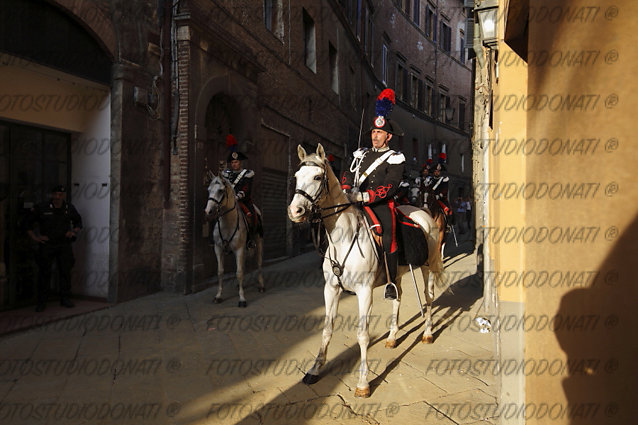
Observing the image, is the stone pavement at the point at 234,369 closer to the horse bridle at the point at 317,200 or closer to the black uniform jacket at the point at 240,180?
the horse bridle at the point at 317,200

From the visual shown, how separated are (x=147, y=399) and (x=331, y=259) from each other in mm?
2068

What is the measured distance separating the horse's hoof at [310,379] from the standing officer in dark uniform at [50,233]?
15.8 ft

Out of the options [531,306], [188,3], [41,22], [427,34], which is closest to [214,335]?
[531,306]

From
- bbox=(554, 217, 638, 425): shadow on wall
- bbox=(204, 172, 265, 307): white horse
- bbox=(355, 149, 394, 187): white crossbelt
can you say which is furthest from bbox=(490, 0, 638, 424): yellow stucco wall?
bbox=(204, 172, 265, 307): white horse

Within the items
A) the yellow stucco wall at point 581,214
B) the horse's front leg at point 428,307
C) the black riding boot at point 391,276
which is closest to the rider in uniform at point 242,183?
the horse's front leg at point 428,307

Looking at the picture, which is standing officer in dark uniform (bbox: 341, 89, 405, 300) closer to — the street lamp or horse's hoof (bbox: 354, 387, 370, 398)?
horse's hoof (bbox: 354, 387, 370, 398)

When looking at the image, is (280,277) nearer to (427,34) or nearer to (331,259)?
(331,259)

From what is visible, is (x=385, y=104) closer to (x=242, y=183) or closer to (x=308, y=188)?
(x=308, y=188)

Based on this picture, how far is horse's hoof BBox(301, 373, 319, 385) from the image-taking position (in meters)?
4.14

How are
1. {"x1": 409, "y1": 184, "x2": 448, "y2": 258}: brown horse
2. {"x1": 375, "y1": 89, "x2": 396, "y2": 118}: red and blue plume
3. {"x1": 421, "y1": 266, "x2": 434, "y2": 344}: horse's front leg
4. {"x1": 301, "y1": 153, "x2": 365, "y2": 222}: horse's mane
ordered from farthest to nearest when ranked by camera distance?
{"x1": 409, "y1": 184, "x2": 448, "y2": 258}: brown horse < {"x1": 421, "y1": 266, "x2": 434, "y2": 344}: horse's front leg < {"x1": 375, "y1": 89, "x2": 396, "y2": 118}: red and blue plume < {"x1": 301, "y1": 153, "x2": 365, "y2": 222}: horse's mane

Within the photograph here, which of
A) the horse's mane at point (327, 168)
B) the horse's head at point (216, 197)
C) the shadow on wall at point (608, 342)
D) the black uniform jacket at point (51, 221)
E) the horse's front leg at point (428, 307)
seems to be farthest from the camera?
the horse's head at point (216, 197)

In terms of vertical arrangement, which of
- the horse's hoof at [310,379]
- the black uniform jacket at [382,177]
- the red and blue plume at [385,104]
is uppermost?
the red and blue plume at [385,104]

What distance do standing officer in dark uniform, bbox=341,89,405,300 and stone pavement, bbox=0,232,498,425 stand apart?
3.26ft

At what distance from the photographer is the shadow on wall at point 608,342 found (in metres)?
2.14
